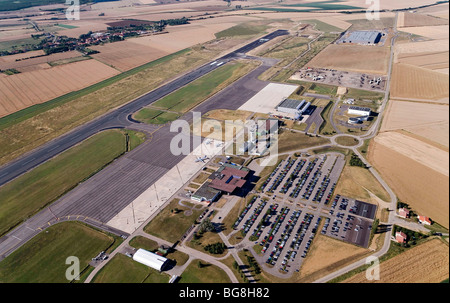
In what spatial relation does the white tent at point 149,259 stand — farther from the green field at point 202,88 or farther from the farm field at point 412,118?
the farm field at point 412,118

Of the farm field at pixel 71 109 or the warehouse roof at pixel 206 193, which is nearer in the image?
the warehouse roof at pixel 206 193

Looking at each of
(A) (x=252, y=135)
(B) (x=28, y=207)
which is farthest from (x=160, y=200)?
(A) (x=252, y=135)

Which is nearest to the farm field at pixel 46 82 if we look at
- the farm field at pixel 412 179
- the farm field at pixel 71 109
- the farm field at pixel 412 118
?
the farm field at pixel 71 109

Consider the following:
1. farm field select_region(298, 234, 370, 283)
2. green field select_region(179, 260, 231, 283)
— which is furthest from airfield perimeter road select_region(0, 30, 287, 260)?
farm field select_region(298, 234, 370, 283)

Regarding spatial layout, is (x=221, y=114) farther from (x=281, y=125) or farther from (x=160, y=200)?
(x=160, y=200)

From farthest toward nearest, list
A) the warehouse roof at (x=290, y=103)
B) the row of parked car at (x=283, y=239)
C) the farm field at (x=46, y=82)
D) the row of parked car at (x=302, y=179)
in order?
the farm field at (x=46, y=82) < the warehouse roof at (x=290, y=103) < the row of parked car at (x=302, y=179) < the row of parked car at (x=283, y=239)

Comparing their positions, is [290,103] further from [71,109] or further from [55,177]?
[71,109]
